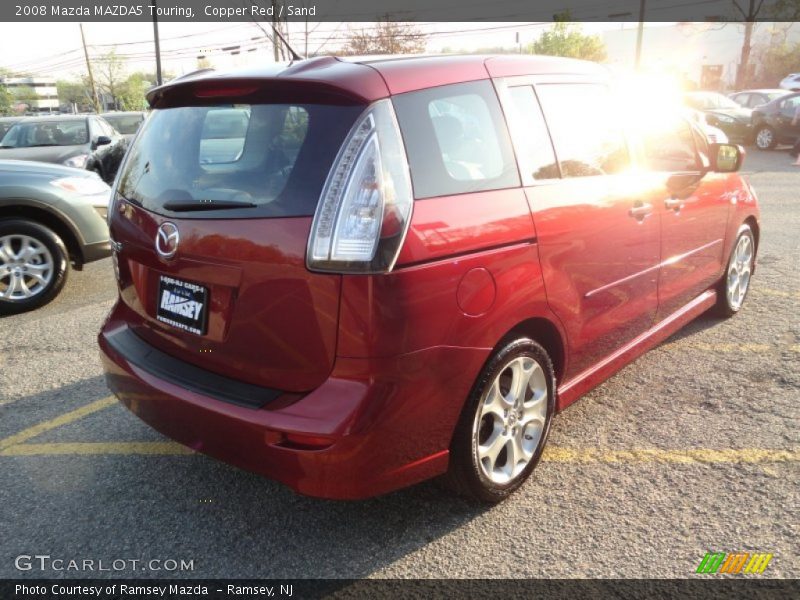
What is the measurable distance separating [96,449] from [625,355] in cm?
274

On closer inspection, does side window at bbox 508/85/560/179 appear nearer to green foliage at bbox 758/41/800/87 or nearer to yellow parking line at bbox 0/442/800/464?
yellow parking line at bbox 0/442/800/464

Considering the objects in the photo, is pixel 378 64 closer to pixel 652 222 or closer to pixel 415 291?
pixel 415 291

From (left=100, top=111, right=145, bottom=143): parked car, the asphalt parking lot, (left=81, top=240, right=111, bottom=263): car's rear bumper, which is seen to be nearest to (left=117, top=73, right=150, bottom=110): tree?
(left=100, top=111, right=145, bottom=143): parked car

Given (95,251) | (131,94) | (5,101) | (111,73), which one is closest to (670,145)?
(95,251)

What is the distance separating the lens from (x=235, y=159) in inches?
98.8

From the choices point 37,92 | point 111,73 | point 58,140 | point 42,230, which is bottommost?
point 37,92

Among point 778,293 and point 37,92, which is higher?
point 778,293

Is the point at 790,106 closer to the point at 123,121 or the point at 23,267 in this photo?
the point at 123,121

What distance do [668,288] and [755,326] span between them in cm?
150

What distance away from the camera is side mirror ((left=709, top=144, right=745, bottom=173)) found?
412 cm

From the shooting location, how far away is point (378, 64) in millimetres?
2369

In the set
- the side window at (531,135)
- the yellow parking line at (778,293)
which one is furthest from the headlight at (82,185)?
the yellow parking line at (778,293)

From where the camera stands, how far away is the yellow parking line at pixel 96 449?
320 cm

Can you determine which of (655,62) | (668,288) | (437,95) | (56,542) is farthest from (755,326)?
(655,62)
